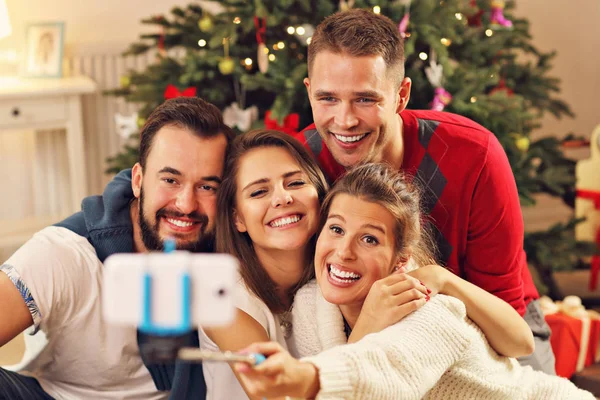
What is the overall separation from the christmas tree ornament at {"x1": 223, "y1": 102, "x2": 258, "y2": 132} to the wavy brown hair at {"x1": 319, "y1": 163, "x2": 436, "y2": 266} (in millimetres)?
1241

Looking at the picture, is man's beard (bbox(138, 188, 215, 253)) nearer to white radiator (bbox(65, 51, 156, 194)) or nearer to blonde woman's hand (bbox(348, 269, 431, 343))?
blonde woman's hand (bbox(348, 269, 431, 343))

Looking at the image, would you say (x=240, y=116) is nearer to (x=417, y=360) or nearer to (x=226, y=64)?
(x=226, y=64)

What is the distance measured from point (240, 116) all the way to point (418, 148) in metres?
1.05

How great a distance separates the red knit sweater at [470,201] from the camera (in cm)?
182

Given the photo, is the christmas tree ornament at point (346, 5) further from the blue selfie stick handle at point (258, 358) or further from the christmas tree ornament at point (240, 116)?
the blue selfie stick handle at point (258, 358)

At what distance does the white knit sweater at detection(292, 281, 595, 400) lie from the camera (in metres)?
1.11

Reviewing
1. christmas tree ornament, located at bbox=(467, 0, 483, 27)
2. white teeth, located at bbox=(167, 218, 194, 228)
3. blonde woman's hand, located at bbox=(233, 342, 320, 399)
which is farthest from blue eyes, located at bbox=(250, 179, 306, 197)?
christmas tree ornament, located at bbox=(467, 0, 483, 27)

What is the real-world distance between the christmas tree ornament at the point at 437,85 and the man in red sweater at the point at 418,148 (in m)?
0.65

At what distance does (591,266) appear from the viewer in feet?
11.1

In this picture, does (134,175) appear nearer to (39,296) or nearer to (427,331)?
(39,296)

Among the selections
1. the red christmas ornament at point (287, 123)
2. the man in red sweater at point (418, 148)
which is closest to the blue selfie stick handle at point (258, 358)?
the man in red sweater at point (418, 148)

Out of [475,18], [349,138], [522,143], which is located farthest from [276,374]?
[475,18]

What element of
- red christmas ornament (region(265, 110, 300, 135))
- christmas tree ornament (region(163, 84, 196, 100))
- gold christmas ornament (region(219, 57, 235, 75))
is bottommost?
red christmas ornament (region(265, 110, 300, 135))

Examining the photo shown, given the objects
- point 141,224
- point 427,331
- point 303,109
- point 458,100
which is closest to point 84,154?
point 303,109
